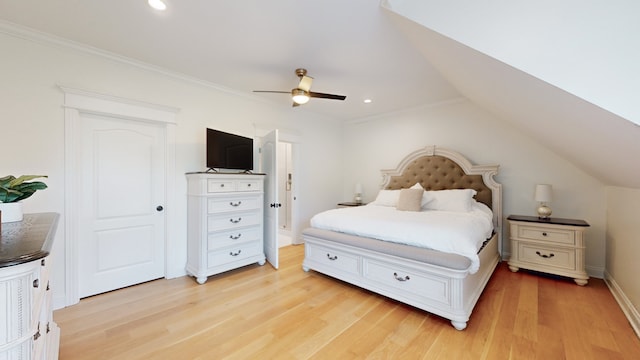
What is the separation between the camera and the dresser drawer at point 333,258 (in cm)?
274

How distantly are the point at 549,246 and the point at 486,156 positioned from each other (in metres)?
1.47

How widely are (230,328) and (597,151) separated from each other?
10.8 ft

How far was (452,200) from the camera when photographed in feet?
11.3

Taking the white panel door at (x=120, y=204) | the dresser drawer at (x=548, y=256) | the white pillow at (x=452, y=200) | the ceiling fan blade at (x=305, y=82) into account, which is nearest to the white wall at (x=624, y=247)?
the dresser drawer at (x=548, y=256)

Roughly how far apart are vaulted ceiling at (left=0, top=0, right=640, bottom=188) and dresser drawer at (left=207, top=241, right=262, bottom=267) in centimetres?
222

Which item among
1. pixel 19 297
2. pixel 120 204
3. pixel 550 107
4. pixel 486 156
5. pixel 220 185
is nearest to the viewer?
pixel 19 297

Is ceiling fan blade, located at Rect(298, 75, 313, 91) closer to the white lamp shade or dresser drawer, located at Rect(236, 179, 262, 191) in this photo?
dresser drawer, located at Rect(236, 179, 262, 191)

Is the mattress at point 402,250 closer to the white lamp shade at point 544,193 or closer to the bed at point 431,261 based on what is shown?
the bed at point 431,261

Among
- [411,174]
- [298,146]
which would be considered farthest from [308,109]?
[411,174]

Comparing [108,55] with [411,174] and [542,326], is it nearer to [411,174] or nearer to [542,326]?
[411,174]

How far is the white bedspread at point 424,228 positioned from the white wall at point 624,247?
111cm

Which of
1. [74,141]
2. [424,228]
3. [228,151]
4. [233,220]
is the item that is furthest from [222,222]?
[424,228]

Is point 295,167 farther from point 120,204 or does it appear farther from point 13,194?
point 13,194

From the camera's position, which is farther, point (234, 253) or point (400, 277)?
point (234, 253)
